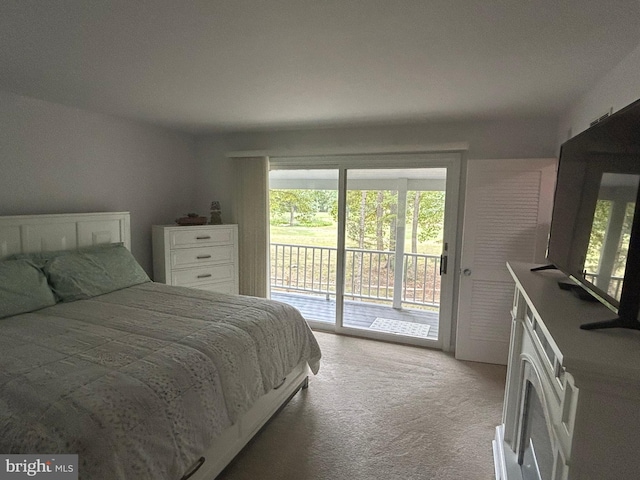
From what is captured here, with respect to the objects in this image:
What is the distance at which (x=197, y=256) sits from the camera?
368 centimetres

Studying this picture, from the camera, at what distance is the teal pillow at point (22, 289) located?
2090 millimetres

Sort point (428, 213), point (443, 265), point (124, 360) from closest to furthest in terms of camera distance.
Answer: point (124, 360)
point (443, 265)
point (428, 213)

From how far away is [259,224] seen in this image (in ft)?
13.2

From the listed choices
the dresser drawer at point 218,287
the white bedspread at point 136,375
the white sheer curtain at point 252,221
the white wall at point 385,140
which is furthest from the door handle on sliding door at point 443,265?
the dresser drawer at point 218,287

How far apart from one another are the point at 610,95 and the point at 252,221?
10.9ft

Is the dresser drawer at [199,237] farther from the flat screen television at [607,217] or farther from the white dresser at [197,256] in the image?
the flat screen television at [607,217]

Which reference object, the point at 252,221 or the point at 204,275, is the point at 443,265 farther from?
the point at 204,275

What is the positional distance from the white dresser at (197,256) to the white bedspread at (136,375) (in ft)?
3.55

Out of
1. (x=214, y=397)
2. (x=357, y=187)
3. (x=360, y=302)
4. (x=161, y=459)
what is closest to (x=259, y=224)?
(x=357, y=187)

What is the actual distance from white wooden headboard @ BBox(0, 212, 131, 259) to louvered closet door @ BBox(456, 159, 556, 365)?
3318 mm

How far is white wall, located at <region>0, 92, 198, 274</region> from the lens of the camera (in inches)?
104

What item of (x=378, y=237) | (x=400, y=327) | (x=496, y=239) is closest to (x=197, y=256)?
(x=378, y=237)

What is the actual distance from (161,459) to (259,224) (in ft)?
9.53

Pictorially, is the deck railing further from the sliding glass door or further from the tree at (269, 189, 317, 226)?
the tree at (269, 189, 317, 226)
